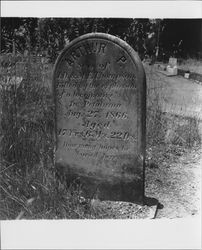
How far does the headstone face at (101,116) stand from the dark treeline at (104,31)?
104 cm


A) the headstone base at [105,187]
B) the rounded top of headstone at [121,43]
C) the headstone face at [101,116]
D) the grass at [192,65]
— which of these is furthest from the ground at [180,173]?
the rounded top of headstone at [121,43]

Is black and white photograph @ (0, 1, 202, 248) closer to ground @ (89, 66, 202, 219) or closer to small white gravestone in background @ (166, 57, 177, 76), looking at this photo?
ground @ (89, 66, 202, 219)

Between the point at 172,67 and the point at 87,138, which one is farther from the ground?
the point at 172,67

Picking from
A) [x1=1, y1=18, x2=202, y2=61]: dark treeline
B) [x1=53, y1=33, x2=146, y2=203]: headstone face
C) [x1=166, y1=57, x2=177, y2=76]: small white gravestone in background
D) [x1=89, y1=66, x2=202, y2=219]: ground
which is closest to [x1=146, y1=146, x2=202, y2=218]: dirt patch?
[x1=89, y1=66, x2=202, y2=219]: ground

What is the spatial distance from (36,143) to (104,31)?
4.89ft

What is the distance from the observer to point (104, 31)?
4.89m

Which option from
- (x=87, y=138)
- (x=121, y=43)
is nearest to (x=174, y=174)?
(x=87, y=138)

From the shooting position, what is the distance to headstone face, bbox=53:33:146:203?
3.63m

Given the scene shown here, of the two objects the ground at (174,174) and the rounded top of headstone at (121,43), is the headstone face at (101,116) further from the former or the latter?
the ground at (174,174)

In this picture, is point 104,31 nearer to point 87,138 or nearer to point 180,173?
point 87,138

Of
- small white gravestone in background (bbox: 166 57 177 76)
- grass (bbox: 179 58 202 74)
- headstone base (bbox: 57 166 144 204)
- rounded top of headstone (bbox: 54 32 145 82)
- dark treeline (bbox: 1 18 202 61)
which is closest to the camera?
rounded top of headstone (bbox: 54 32 145 82)

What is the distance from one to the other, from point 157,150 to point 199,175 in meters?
0.67

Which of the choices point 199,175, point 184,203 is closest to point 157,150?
point 199,175

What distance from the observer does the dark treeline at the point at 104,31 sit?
15.4 feet
